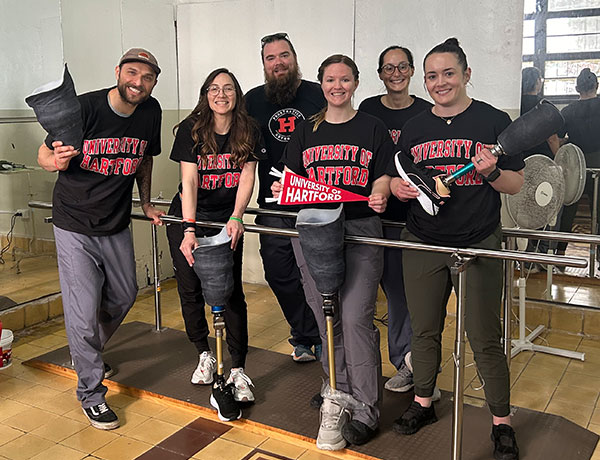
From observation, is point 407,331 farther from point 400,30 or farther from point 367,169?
point 400,30

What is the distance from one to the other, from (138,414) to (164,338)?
3.23 ft

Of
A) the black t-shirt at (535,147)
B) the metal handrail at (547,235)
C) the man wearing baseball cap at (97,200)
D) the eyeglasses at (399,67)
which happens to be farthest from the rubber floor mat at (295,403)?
the black t-shirt at (535,147)

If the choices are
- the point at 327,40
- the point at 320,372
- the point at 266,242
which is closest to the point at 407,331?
the point at 320,372

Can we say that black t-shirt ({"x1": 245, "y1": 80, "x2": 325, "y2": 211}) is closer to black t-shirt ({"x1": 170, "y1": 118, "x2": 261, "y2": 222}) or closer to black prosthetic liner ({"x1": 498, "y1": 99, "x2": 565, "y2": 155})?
black t-shirt ({"x1": 170, "y1": 118, "x2": 261, "y2": 222})

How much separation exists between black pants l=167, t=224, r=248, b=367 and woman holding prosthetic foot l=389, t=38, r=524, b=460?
3.09ft

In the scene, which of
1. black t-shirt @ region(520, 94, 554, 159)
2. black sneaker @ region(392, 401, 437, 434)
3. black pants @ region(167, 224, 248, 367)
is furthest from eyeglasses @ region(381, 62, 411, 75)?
black sneaker @ region(392, 401, 437, 434)

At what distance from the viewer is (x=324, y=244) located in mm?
2783

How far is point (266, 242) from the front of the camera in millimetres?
3902

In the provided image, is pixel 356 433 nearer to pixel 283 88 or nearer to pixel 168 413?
pixel 168 413

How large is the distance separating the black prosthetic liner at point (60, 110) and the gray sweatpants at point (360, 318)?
1.20 m

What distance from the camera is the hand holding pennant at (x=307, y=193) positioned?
2836mm

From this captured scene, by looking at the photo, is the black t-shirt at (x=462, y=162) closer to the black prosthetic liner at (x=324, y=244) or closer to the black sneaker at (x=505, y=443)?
the black prosthetic liner at (x=324, y=244)

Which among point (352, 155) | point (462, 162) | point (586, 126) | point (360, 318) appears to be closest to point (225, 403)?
point (360, 318)

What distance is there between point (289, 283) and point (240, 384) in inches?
28.1
